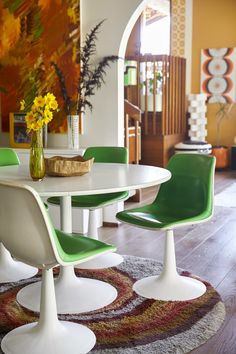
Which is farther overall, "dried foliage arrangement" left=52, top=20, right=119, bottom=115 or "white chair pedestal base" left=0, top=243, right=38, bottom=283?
"dried foliage arrangement" left=52, top=20, right=119, bottom=115

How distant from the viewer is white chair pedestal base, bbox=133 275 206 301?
2889mm

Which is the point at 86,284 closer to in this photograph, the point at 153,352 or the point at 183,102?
the point at 153,352

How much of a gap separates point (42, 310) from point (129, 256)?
143 cm

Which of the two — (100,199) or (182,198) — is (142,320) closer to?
(182,198)

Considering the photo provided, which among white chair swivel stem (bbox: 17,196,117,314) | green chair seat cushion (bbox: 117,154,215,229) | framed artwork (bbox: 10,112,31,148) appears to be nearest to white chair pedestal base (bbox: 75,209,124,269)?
white chair swivel stem (bbox: 17,196,117,314)

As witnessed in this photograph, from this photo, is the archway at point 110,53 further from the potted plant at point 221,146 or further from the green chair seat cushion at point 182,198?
the potted plant at point 221,146

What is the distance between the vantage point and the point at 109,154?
3771mm

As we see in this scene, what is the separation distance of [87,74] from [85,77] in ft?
0.13

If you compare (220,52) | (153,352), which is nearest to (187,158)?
(153,352)

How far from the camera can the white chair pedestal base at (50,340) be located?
2.26 metres

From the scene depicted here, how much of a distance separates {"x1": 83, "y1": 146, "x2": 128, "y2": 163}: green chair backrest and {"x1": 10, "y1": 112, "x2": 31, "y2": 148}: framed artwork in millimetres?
1374

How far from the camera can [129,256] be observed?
370 cm

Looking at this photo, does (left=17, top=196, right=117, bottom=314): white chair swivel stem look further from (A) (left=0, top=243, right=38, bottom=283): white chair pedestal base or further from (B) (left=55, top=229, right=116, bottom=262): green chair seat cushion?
(B) (left=55, top=229, right=116, bottom=262): green chair seat cushion

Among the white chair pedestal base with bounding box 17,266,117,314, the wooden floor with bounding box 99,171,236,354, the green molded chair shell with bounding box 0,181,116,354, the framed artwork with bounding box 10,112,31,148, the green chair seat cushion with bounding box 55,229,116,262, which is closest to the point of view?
the green molded chair shell with bounding box 0,181,116,354
